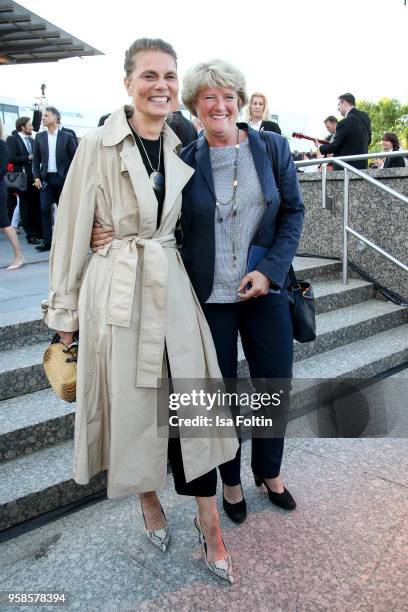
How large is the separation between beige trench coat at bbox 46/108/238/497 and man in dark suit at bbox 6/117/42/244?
639 centimetres

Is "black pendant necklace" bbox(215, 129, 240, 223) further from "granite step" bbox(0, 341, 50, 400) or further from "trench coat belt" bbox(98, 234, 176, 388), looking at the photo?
"granite step" bbox(0, 341, 50, 400)

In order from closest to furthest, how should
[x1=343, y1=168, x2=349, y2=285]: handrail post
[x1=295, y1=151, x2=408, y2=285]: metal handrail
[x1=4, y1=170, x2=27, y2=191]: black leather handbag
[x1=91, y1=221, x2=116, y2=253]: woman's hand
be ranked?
[x1=91, y1=221, x2=116, y2=253]: woman's hand, [x1=295, y1=151, x2=408, y2=285]: metal handrail, [x1=343, y1=168, x2=349, y2=285]: handrail post, [x1=4, y1=170, x2=27, y2=191]: black leather handbag

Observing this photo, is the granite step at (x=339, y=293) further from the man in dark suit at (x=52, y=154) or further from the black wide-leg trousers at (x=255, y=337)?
the man in dark suit at (x=52, y=154)

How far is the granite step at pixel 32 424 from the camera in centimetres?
277

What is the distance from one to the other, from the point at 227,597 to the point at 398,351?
9.73 ft

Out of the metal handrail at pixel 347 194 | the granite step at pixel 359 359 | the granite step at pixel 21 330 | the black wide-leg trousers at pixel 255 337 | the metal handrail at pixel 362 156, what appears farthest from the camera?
the metal handrail at pixel 362 156

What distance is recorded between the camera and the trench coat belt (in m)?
1.99

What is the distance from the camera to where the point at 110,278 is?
6.64 feet

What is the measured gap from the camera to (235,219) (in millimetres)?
2248

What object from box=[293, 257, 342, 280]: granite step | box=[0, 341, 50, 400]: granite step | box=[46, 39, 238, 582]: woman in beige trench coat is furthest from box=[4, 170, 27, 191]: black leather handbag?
box=[46, 39, 238, 582]: woman in beige trench coat

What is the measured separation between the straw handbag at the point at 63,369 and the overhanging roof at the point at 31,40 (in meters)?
9.32

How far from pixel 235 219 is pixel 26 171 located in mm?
6911

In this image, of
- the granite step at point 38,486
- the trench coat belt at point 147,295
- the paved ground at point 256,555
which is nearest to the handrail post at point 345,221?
the paved ground at point 256,555

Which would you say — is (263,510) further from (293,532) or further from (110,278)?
(110,278)
